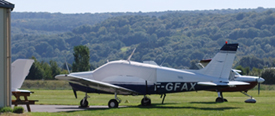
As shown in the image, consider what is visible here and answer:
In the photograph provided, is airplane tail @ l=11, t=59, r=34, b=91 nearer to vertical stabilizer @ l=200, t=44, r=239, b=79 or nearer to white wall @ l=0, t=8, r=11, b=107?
white wall @ l=0, t=8, r=11, b=107

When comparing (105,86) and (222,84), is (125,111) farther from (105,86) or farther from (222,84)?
(222,84)

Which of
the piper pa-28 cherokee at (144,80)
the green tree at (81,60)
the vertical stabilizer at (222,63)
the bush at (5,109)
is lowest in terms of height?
the green tree at (81,60)

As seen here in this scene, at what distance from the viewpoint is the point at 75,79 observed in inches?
800

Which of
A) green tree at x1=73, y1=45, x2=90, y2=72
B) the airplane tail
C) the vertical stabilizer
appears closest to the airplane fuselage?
the vertical stabilizer

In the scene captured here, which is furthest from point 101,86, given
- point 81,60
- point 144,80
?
point 81,60

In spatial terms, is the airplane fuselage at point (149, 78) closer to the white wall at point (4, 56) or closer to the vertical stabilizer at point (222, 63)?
the vertical stabilizer at point (222, 63)

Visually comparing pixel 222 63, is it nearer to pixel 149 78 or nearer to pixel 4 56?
pixel 149 78

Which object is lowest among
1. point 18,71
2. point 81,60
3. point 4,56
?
point 81,60

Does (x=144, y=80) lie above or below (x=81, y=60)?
above

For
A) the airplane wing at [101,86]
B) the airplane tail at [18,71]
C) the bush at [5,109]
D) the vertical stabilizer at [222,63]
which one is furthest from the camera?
the vertical stabilizer at [222,63]

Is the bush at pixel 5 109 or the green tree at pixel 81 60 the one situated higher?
the bush at pixel 5 109

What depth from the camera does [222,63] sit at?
22.9m

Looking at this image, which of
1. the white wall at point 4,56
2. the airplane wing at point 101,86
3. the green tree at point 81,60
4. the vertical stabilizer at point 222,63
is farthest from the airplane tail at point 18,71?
the green tree at point 81,60

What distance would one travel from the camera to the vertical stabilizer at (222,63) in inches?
891
